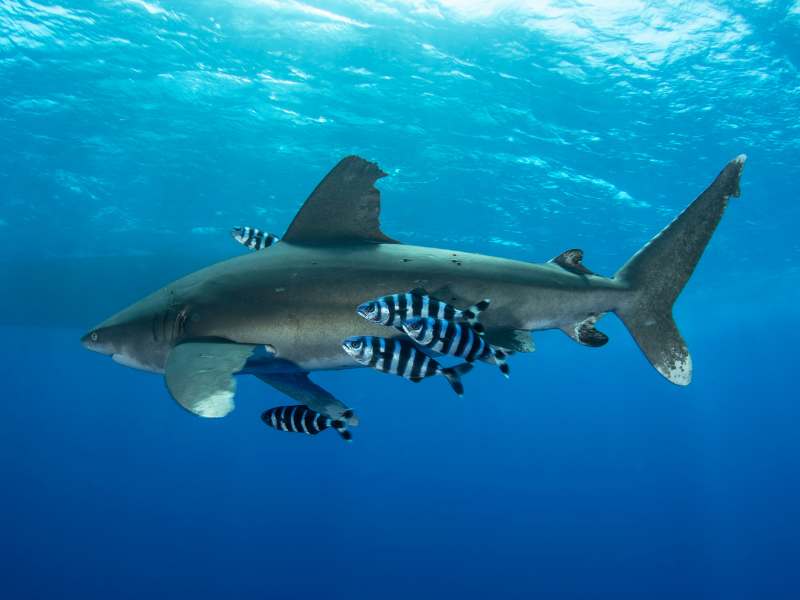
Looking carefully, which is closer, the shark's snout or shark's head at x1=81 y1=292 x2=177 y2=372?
shark's head at x1=81 y1=292 x2=177 y2=372

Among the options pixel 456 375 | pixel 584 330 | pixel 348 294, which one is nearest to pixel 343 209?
pixel 348 294

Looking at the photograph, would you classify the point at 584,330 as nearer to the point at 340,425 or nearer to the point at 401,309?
the point at 401,309

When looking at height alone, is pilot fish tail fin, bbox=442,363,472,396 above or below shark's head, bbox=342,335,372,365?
below

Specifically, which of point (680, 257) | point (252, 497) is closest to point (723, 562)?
point (252, 497)

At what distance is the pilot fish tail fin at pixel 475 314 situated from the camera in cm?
385

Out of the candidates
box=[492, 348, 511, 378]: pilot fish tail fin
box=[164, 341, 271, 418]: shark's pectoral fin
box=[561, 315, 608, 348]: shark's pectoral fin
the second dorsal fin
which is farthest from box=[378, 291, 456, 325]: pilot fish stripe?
the second dorsal fin

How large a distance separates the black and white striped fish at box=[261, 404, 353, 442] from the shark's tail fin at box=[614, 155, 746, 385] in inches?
107

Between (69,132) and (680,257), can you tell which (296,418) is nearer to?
(680,257)

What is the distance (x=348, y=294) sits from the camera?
4145 mm

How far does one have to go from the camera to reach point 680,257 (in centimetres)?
468

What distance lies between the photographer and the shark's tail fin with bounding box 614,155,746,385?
4.63 metres

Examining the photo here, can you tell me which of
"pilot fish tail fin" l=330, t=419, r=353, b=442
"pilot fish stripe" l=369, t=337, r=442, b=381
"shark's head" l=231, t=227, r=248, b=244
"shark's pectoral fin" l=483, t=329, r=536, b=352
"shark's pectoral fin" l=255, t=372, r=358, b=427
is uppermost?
"shark's head" l=231, t=227, r=248, b=244

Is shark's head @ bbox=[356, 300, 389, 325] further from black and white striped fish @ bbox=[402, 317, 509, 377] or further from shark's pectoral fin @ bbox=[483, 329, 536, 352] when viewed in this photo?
shark's pectoral fin @ bbox=[483, 329, 536, 352]

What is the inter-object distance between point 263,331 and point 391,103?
14.6 meters
